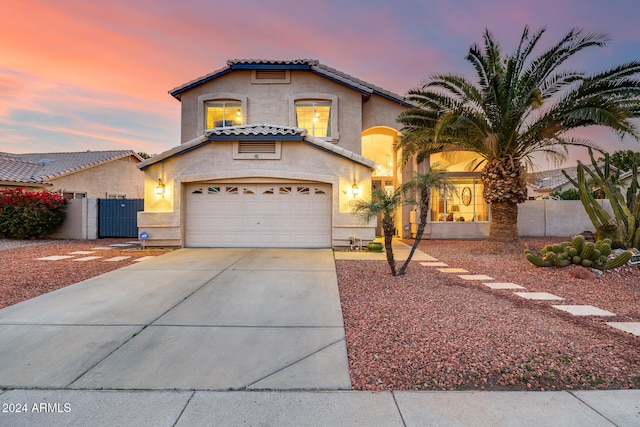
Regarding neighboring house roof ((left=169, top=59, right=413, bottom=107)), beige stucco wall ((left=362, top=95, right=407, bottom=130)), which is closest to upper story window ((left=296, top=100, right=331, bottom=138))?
neighboring house roof ((left=169, top=59, right=413, bottom=107))

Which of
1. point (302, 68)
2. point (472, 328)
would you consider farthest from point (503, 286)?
point (302, 68)

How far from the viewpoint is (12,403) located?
270 cm

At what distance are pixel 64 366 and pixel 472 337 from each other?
4.72m

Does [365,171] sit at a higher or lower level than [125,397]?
higher

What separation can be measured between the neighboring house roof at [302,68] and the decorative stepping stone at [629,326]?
1189 cm

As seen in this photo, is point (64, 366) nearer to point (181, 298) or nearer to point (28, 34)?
point (181, 298)

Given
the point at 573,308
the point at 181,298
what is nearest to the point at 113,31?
the point at 181,298

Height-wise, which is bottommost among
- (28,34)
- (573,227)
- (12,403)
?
(12,403)

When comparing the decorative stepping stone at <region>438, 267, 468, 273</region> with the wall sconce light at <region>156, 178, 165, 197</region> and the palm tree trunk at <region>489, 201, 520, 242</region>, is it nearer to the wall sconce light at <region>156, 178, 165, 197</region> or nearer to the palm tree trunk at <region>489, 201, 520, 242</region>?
the palm tree trunk at <region>489, 201, 520, 242</region>

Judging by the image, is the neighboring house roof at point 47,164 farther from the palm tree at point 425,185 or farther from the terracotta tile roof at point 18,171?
the palm tree at point 425,185

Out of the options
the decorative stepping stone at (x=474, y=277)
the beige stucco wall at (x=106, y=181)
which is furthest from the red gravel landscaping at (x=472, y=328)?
the beige stucco wall at (x=106, y=181)

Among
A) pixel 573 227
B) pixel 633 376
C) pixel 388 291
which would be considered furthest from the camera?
pixel 573 227

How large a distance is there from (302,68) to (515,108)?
9102mm

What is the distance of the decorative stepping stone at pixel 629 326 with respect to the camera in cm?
423
